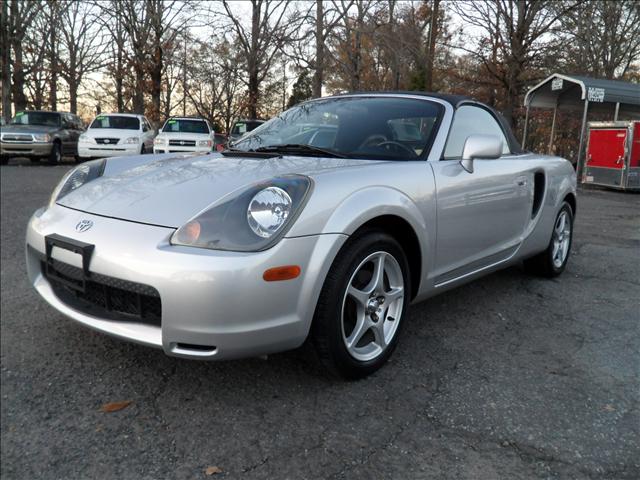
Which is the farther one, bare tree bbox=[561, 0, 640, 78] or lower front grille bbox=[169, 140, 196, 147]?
bare tree bbox=[561, 0, 640, 78]

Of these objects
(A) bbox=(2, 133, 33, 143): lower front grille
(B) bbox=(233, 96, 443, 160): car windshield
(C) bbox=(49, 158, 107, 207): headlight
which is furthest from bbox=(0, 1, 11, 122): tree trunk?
(B) bbox=(233, 96, 443, 160): car windshield

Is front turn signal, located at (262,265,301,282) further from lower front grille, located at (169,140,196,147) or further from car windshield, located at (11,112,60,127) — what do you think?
car windshield, located at (11,112,60,127)

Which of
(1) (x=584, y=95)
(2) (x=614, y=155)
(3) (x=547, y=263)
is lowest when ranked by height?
(3) (x=547, y=263)

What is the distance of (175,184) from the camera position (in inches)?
98.7

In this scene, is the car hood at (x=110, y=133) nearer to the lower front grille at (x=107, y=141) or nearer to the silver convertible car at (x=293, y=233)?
the lower front grille at (x=107, y=141)

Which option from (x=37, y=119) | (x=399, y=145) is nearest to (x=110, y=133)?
(x=37, y=119)

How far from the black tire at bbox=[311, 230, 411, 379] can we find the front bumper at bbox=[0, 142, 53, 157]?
1565 cm

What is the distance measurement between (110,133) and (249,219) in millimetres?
14485

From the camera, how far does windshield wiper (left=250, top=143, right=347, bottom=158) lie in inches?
114

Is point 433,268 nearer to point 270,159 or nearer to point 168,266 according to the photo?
point 270,159

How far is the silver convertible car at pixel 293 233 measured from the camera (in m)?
2.02

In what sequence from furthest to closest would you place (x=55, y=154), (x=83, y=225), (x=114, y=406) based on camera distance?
(x=55, y=154) < (x=83, y=225) < (x=114, y=406)

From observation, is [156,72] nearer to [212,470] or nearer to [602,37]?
[602,37]

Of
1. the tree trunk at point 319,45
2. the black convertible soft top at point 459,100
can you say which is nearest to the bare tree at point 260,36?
the tree trunk at point 319,45
